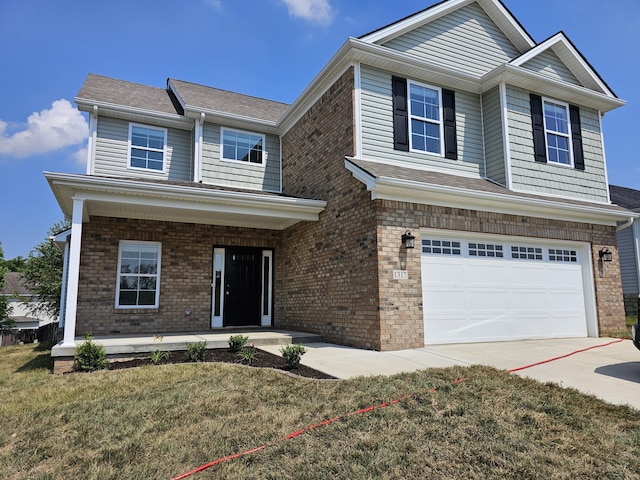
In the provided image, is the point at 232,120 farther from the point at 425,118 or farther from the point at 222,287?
the point at 425,118

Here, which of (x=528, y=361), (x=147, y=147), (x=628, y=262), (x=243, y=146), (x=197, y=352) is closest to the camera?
(x=528, y=361)

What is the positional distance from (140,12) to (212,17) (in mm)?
1625

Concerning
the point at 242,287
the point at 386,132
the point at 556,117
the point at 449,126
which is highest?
the point at 556,117

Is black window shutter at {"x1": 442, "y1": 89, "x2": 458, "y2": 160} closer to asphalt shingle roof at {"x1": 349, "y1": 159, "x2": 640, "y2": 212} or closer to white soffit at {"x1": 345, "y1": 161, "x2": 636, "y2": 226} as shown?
asphalt shingle roof at {"x1": 349, "y1": 159, "x2": 640, "y2": 212}

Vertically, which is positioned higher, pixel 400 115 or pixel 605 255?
pixel 400 115

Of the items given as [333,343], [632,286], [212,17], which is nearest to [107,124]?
[212,17]

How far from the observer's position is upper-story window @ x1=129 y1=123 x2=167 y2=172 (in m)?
11.5

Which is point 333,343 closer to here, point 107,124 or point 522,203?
point 522,203

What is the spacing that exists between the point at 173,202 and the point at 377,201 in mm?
4194

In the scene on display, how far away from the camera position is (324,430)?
12.3 ft

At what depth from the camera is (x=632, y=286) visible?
15.9 meters

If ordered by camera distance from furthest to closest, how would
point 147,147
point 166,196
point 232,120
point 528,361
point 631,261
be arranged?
point 631,261 < point 232,120 < point 147,147 < point 166,196 < point 528,361

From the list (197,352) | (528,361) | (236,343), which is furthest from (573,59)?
(197,352)

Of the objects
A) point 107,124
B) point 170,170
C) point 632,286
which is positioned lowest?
point 632,286
